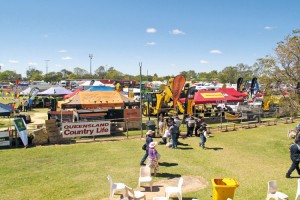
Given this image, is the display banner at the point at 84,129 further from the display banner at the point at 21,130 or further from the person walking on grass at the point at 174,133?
the person walking on grass at the point at 174,133

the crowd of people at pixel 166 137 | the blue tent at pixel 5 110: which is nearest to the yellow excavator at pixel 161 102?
the crowd of people at pixel 166 137

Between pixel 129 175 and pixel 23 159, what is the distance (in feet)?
19.3

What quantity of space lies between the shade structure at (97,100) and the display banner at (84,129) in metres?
3.59

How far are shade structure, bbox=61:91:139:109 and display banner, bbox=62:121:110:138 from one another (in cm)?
359

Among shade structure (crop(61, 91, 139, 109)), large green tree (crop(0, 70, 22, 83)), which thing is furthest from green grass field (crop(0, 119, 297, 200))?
large green tree (crop(0, 70, 22, 83))

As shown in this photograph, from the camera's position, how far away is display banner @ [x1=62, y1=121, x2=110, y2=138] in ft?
57.7

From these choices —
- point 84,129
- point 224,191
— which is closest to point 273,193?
point 224,191

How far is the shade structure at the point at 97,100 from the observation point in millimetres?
21473

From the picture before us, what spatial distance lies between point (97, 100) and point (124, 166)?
10354 millimetres

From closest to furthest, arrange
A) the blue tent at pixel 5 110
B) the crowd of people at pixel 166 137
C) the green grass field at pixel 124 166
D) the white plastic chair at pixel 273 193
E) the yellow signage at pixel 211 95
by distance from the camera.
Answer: the white plastic chair at pixel 273 193, the green grass field at pixel 124 166, the crowd of people at pixel 166 137, the blue tent at pixel 5 110, the yellow signage at pixel 211 95

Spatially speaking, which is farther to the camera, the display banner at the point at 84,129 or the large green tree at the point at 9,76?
the large green tree at the point at 9,76

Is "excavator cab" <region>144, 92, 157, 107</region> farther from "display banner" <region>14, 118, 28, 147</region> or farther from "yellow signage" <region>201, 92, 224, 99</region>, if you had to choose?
"display banner" <region>14, 118, 28, 147</region>

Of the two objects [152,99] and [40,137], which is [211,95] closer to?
[152,99]

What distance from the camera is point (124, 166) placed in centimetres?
1274
